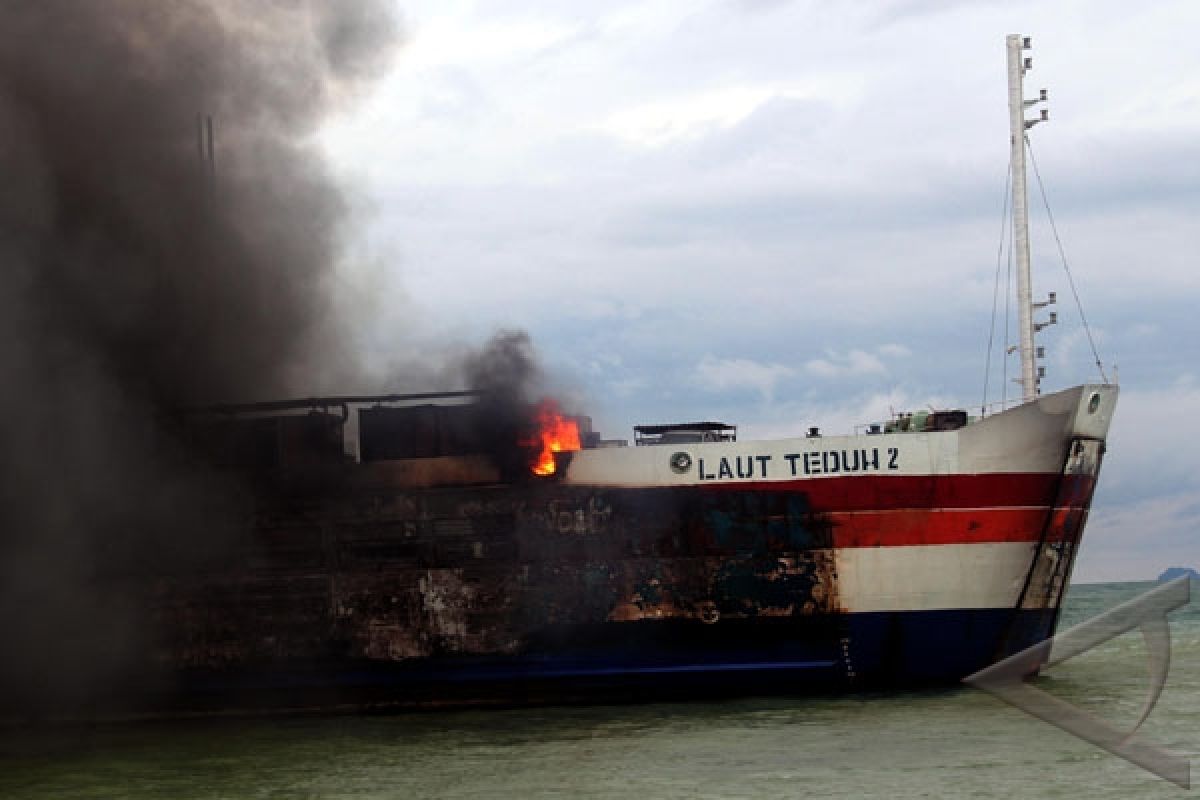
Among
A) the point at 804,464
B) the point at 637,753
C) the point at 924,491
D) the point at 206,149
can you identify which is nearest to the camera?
the point at 637,753

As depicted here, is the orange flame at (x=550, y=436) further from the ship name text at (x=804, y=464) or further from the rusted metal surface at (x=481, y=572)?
the ship name text at (x=804, y=464)

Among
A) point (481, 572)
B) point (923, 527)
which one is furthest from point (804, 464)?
point (481, 572)

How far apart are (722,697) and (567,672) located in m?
3.03

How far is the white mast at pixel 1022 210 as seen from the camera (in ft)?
95.8

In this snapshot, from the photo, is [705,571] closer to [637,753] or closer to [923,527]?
[923,527]

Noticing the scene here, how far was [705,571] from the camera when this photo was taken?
85.3ft

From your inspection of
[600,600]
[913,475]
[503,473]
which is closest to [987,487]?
[913,475]

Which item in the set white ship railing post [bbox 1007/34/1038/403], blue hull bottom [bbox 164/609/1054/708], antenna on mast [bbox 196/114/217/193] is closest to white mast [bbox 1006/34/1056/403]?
white ship railing post [bbox 1007/34/1038/403]

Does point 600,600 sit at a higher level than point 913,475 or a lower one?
lower

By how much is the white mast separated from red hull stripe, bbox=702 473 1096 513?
9.98ft

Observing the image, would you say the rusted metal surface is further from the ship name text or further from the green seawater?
the green seawater

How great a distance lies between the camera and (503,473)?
2683cm

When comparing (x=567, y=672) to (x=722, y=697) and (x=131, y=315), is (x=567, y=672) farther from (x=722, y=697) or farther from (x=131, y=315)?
(x=131, y=315)

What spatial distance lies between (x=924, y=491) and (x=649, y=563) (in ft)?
17.9
